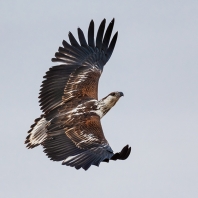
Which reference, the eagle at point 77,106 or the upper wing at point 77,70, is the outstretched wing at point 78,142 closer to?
the eagle at point 77,106

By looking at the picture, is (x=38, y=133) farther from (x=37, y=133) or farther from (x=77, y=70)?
(x=77, y=70)

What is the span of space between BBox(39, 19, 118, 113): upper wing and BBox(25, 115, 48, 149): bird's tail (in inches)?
12.3

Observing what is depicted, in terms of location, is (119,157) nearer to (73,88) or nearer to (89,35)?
(73,88)

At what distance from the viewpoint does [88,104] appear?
19391mm

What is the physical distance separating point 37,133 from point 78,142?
5.54 ft

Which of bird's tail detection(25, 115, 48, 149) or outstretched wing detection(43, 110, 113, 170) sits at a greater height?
bird's tail detection(25, 115, 48, 149)

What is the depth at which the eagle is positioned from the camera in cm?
1747

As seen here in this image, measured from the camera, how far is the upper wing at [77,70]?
19.6 m

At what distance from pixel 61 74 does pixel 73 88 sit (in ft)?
1.64

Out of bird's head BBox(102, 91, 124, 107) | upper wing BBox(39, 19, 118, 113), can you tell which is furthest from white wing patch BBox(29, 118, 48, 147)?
bird's head BBox(102, 91, 124, 107)

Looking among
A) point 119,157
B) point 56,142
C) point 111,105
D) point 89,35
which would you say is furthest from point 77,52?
point 119,157

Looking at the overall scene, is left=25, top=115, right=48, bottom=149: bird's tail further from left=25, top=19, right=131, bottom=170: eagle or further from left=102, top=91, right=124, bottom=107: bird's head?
left=102, top=91, right=124, bottom=107: bird's head

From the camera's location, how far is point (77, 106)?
63.5ft

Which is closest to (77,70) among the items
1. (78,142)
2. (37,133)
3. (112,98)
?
(112,98)
